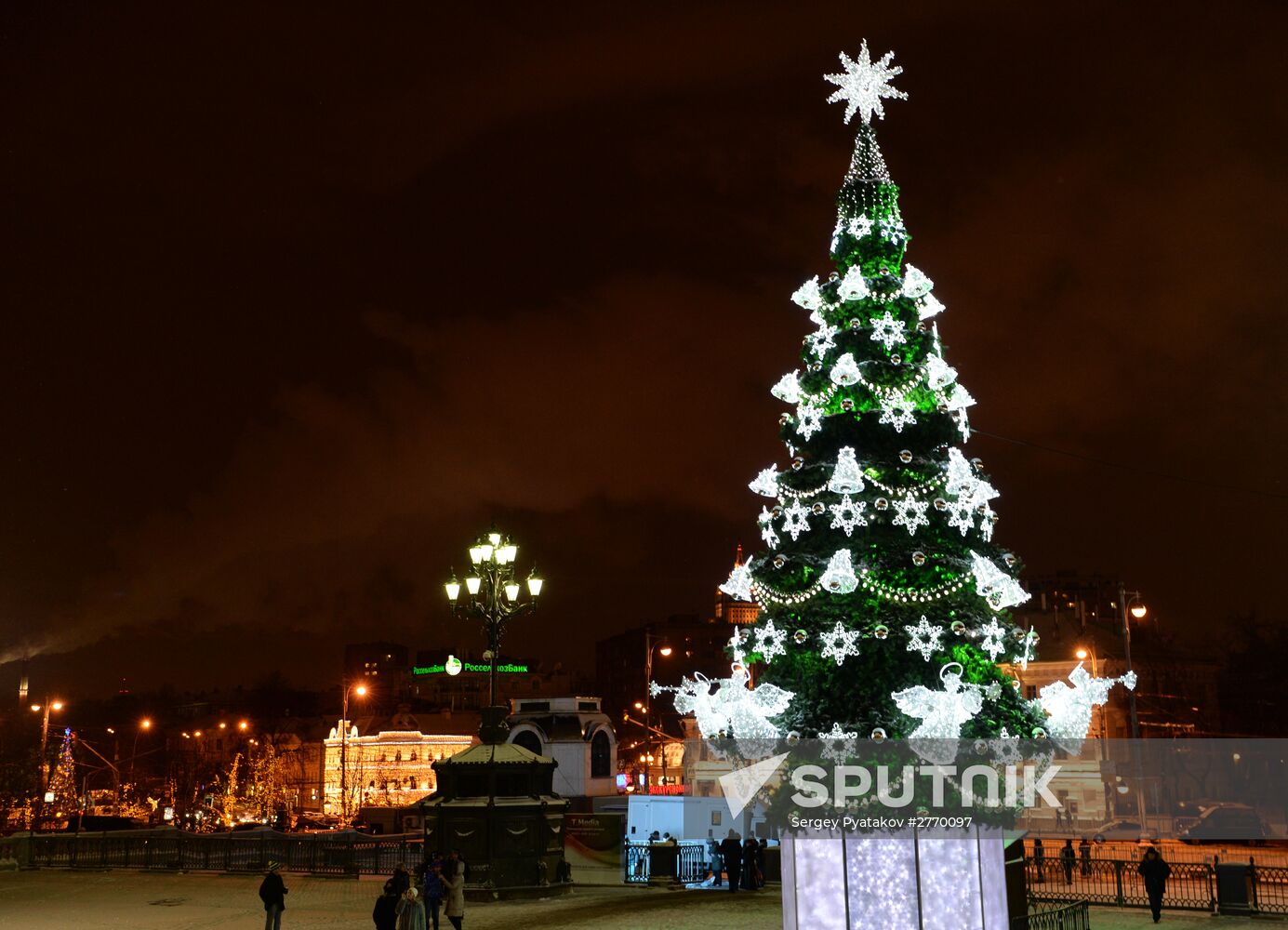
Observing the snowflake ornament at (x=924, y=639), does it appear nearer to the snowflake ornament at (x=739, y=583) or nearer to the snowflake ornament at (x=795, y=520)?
the snowflake ornament at (x=795, y=520)

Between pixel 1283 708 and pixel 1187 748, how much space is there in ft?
16.7

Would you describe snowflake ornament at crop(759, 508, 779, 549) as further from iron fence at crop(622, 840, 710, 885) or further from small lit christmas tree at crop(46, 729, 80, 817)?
small lit christmas tree at crop(46, 729, 80, 817)

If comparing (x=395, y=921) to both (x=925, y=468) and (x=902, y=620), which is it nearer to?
(x=902, y=620)

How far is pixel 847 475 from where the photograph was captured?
52.2 feet

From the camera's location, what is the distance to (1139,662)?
74062mm

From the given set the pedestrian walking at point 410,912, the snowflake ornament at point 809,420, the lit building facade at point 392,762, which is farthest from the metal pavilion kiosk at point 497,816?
the lit building facade at point 392,762

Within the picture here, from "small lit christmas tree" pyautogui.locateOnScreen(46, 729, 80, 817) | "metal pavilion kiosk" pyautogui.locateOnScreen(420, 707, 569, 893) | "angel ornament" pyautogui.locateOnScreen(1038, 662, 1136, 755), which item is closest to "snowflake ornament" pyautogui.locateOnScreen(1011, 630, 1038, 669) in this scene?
"angel ornament" pyautogui.locateOnScreen(1038, 662, 1136, 755)

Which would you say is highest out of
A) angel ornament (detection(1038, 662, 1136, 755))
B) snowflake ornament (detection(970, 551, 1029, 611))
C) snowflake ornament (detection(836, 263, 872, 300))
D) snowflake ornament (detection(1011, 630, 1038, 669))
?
snowflake ornament (detection(836, 263, 872, 300))

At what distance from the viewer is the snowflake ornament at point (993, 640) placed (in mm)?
15734

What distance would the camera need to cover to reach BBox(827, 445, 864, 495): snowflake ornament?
15.9 meters

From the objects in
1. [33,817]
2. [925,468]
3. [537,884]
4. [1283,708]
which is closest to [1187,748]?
[1283,708]

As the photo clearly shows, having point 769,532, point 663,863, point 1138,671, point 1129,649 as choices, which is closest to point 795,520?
point 769,532

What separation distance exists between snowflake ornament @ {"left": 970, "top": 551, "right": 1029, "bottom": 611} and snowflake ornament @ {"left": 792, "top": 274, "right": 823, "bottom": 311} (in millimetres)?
4297

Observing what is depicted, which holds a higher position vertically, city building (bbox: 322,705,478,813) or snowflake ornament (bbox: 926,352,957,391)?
snowflake ornament (bbox: 926,352,957,391)
